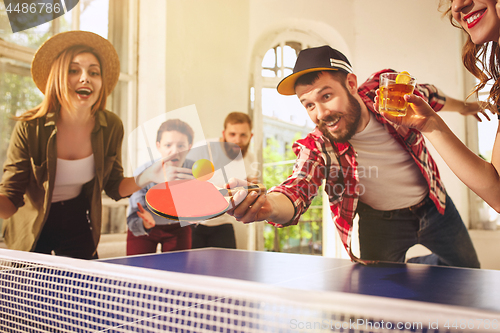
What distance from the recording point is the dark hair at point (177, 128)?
117 inches

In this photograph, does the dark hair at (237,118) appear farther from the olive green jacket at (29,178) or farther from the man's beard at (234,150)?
the olive green jacket at (29,178)

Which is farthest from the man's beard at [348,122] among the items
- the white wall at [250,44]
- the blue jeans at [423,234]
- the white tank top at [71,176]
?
the white tank top at [71,176]

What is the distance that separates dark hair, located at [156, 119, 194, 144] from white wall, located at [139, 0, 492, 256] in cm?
48

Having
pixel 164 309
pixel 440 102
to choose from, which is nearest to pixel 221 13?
pixel 440 102

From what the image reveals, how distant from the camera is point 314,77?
94.7 inches

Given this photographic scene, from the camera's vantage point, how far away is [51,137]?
2.63 metres

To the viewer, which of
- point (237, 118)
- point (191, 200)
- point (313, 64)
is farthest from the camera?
point (237, 118)

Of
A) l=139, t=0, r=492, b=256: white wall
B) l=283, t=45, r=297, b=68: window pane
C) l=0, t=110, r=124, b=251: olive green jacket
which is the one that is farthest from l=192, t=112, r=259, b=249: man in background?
l=0, t=110, r=124, b=251: olive green jacket

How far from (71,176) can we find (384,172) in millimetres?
2229

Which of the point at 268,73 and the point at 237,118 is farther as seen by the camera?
the point at 268,73

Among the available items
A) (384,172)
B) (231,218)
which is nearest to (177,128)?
(231,218)

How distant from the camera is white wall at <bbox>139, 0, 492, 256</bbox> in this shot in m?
3.61

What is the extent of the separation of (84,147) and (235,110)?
1879 millimetres

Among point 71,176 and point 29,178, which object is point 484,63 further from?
point 29,178
